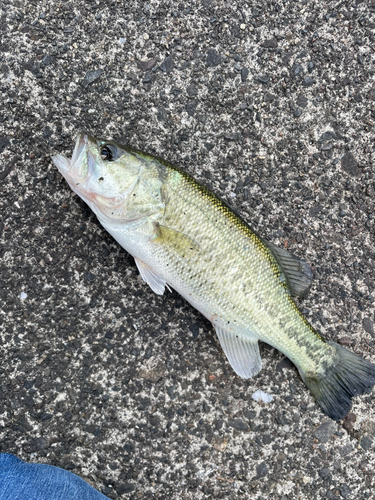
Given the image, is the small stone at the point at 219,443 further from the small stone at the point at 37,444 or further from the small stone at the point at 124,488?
the small stone at the point at 37,444

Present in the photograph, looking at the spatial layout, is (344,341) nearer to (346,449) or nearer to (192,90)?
(346,449)

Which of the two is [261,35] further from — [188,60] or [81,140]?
[81,140]

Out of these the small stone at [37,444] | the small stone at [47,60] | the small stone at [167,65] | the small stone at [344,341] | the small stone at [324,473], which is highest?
the small stone at [167,65]

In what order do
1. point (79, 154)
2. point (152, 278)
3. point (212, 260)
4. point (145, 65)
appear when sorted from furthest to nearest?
1. point (145, 65)
2. point (152, 278)
3. point (212, 260)
4. point (79, 154)

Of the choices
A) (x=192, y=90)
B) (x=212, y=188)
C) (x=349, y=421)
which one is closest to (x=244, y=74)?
(x=192, y=90)

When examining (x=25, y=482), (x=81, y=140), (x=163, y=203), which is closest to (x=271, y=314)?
(x=163, y=203)

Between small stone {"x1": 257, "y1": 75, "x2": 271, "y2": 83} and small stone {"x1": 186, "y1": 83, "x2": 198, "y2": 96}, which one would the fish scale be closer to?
small stone {"x1": 186, "y1": 83, "x2": 198, "y2": 96}

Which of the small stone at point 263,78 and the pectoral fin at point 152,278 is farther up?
the small stone at point 263,78

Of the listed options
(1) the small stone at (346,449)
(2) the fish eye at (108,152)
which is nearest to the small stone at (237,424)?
(1) the small stone at (346,449)
